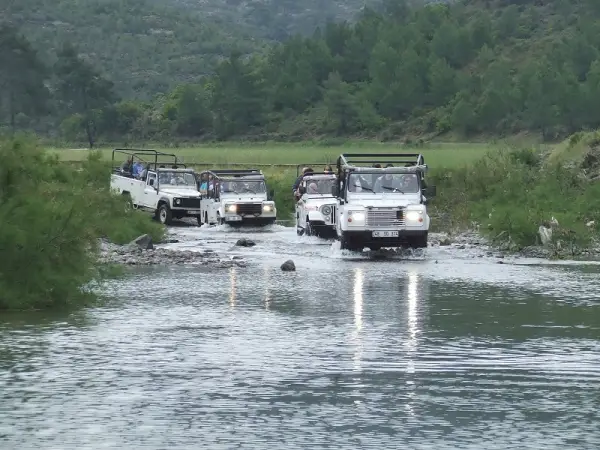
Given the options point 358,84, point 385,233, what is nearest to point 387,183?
point 385,233

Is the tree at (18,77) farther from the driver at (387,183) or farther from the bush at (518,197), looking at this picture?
the driver at (387,183)

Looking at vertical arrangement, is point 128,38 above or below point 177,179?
above

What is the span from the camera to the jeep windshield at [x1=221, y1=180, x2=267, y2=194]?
4400cm

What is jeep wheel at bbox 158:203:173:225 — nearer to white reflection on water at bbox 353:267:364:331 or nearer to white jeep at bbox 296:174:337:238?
white jeep at bbox 296:174:337:238

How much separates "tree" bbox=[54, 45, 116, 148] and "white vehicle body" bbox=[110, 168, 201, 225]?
74.6 m

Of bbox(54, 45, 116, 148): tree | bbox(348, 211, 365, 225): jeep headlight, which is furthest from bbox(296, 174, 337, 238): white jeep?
bbox(54, 45, 116, 148): tree

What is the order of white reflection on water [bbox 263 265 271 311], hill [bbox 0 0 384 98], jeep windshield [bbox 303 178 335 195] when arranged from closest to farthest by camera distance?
white reflection on water [bbox 263 265 271 311] → jeep windshield [bbox 303 178 335 195] → hill [bbox 0 0 384 98]

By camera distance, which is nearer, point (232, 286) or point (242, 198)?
point (232, 286)

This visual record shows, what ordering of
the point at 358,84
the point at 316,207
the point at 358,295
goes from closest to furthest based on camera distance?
the point at 358,295, the point at 316,207, the point at 358,84

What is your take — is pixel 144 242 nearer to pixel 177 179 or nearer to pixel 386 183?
pixel 386 183

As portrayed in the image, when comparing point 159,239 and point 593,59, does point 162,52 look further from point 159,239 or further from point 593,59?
point 159,239

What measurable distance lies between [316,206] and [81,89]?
299 ft

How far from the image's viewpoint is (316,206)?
36594 mm

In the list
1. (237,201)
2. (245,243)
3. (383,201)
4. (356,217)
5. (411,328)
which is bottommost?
(411,328)
